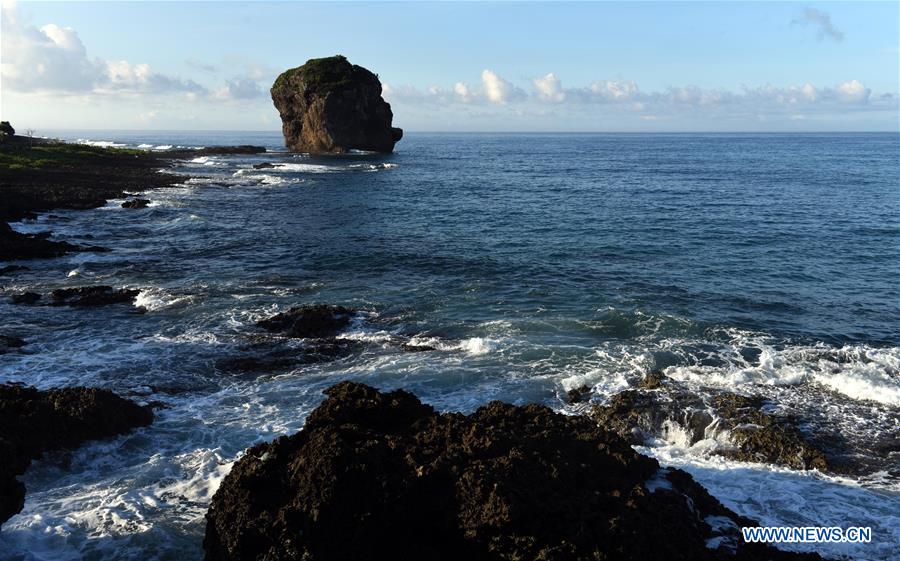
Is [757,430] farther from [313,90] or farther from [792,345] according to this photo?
[313,90]

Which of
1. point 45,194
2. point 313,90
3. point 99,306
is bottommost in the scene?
point 99,306

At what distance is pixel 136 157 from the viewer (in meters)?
91.7

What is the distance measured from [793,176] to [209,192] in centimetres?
6563

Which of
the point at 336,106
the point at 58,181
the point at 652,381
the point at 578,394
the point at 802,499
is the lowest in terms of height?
the point at 802,499

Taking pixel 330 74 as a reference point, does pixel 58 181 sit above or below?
below

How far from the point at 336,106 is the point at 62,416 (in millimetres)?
98353

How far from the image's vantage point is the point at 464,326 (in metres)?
22.3

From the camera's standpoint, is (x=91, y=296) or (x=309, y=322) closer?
(x=309, y=322)

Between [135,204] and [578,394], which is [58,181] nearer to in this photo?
[135,204]

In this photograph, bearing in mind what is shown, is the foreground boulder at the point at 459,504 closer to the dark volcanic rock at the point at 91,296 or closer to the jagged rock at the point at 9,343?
the jagged rock at the point at 9,343

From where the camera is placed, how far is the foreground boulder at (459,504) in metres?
8.12

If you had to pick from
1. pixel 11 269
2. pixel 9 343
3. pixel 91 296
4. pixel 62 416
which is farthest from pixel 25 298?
pixel 62 416

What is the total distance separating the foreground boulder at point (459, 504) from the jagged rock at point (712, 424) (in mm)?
4307

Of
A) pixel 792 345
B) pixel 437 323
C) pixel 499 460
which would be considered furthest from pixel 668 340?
pixel 499 460
